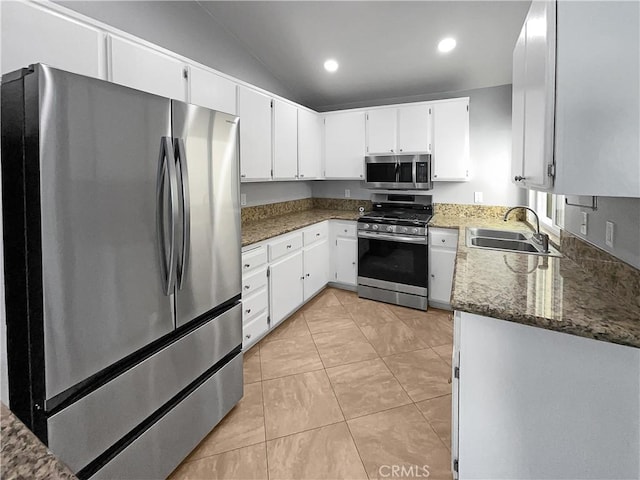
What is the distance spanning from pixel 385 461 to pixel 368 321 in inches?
66.1

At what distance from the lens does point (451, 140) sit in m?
3.58

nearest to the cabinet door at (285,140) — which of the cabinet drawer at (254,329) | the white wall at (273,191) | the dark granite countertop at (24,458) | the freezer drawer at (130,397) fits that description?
the white wall at (273,191)

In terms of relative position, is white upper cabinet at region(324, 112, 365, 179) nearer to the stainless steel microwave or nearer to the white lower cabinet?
the stainless steel microwave

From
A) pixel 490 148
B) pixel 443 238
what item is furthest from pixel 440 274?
pixel 490 148

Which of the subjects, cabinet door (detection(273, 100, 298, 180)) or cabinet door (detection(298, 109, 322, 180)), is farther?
cabinet door (detection(298, 109, 322, 180))

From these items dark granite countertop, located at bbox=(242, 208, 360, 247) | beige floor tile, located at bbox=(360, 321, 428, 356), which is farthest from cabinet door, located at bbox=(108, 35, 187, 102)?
beige floor tile, located at bbox=(360, 321, 428, 356)

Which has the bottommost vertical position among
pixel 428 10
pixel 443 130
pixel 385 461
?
pixel 385 461

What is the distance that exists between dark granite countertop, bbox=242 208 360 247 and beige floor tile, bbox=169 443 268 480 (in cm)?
133

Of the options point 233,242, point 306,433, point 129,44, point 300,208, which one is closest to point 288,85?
point 300,208

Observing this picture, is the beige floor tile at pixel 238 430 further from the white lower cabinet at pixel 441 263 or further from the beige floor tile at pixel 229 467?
the white lower cabinet at pixel 441 263

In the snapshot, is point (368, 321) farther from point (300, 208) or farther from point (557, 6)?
point (557, 6)

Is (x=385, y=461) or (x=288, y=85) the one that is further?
(x=288, y=85)

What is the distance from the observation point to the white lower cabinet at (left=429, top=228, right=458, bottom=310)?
3385mm

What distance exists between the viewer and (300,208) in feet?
15.1
